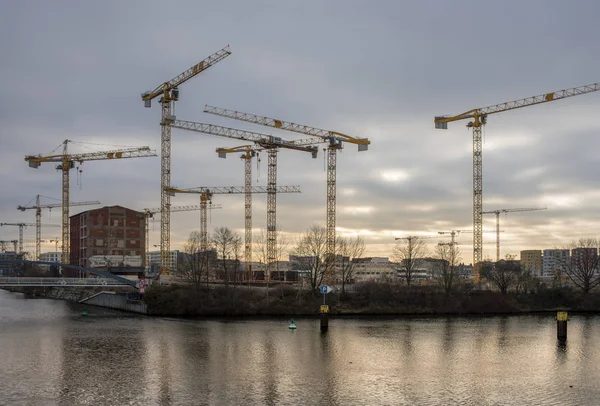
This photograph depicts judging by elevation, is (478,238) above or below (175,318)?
above

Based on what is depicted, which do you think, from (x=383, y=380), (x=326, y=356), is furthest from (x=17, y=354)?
(x=383, y=380)

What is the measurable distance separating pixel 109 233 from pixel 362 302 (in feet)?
285

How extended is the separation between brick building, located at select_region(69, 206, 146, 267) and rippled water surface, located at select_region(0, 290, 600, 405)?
279 feet

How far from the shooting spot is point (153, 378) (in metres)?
32.5

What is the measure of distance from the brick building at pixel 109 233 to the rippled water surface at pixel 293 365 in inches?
3346

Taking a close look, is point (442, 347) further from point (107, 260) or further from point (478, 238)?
point (107, 260)

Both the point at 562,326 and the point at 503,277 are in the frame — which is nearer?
the point at 562,326

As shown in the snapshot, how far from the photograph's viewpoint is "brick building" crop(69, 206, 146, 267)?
5674 inches

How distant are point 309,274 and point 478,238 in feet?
140

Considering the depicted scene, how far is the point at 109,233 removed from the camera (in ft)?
479

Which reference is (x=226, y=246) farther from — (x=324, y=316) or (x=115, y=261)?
(x=115, y=261)

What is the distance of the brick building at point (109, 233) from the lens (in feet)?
473

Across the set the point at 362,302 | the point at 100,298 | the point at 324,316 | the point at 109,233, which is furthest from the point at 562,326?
the point at 109,233

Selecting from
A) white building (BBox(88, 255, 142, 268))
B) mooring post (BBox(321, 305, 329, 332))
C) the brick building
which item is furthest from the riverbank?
the brick building
